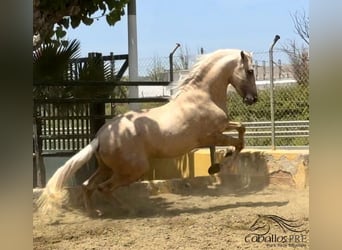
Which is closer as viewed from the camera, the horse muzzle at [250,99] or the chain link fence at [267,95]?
the chain link fence at [267,95]

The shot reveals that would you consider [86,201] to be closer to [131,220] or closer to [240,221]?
[131,220]

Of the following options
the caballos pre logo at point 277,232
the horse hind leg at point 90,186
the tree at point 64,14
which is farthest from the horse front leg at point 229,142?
the tree at point 64,14

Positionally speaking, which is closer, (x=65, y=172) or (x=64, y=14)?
(x=65, y=172)

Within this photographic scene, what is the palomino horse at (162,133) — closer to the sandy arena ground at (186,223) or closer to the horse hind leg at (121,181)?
the horse hind leg at (121,181)

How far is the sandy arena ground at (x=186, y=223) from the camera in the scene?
11.4 ft

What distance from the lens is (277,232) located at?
11.2ft

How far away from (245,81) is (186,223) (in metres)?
1.00

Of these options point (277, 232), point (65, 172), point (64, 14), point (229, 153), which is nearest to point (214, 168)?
point (229, 153)

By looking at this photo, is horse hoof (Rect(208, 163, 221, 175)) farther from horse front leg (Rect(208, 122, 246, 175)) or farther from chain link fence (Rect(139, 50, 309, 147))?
chain link fence (Rect(139, 50, 309, 147))

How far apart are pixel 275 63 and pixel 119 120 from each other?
3.56ft

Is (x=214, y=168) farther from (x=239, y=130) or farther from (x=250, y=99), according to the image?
(x=250, y=99)

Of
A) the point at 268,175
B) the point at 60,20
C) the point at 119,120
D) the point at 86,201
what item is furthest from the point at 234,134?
the point at 60,20

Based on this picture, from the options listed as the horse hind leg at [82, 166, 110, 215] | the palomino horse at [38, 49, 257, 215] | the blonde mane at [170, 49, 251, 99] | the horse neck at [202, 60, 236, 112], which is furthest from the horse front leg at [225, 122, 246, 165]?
the horse hind leg at [82, 166, 110, 215]
